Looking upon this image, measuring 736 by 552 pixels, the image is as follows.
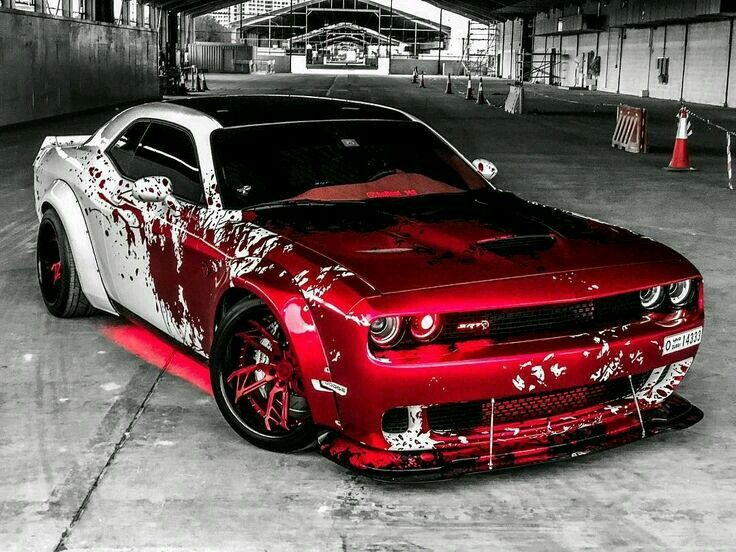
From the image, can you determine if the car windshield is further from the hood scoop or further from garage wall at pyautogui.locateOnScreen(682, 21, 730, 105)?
garage wall at pyautogui.locateOnScreen(682, 21, 730, 105)

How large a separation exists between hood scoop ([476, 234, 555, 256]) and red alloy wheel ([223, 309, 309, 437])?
2.89 feet

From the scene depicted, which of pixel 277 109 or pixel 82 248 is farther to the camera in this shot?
pixel 82 248

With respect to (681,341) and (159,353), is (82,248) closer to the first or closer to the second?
(159,353)

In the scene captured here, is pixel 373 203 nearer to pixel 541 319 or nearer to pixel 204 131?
pixel 204 131

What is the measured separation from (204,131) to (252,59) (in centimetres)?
8285

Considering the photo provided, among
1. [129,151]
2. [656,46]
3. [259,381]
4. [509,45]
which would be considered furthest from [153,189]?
[509,45]

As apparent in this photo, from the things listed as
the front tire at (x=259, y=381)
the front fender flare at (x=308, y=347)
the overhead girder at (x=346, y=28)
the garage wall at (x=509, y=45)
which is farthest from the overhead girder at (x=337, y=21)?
the front fender flare at (x=308, y=347)

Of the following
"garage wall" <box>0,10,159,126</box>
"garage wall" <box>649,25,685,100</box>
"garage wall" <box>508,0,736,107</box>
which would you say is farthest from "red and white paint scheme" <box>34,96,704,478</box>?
"garage wall" <box>649,25,685,100</box>

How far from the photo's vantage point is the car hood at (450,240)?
146 inches

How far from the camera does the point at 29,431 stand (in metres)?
4.26

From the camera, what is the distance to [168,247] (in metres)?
4.62

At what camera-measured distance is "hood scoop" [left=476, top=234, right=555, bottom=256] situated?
396 centimetres

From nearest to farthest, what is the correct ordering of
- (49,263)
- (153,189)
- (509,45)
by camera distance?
(153,189)
(49,263)
(509,45)

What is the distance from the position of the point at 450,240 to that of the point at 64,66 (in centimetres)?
2772
